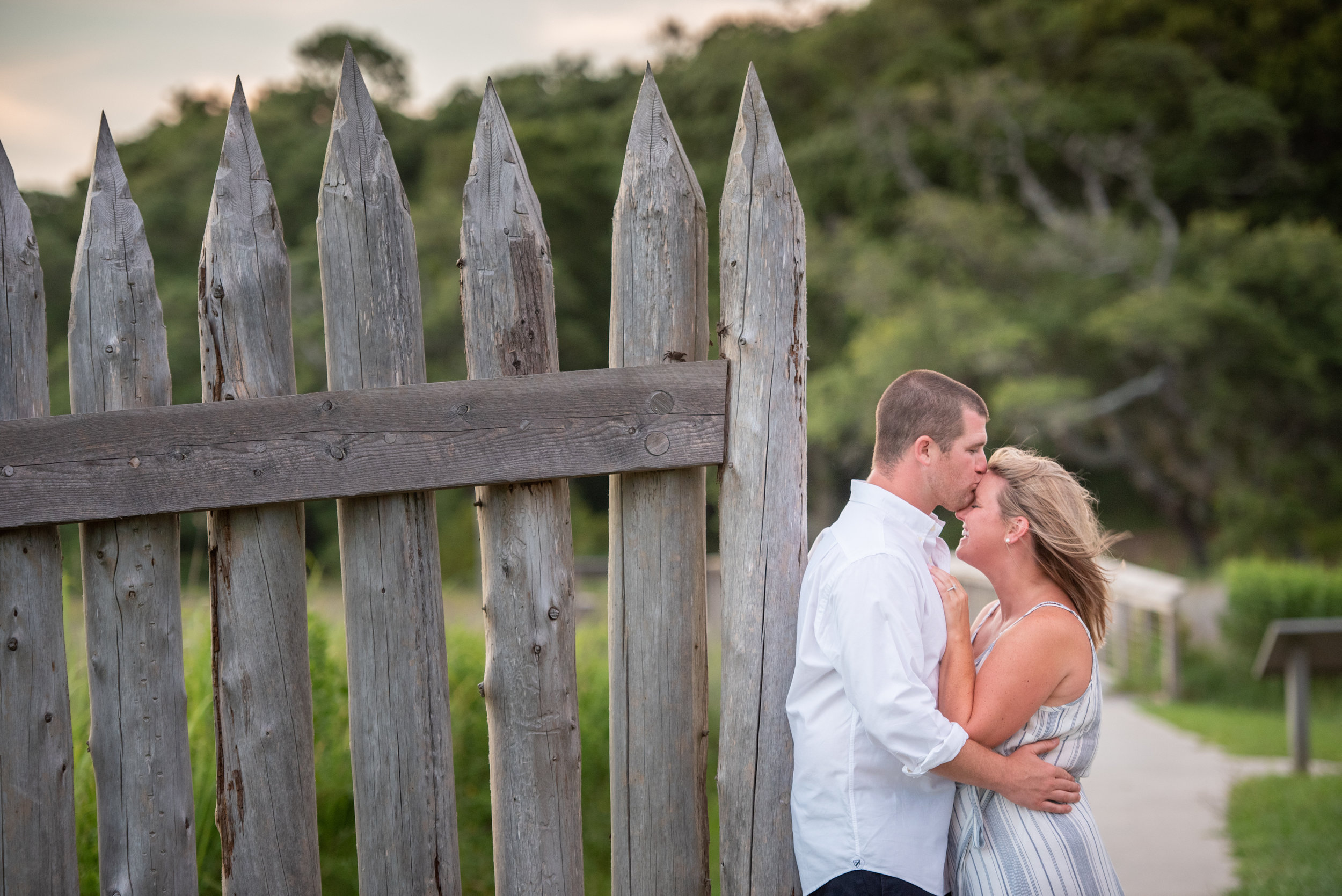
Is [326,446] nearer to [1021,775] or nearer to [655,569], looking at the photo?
[655,569]

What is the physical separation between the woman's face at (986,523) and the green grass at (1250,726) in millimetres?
6069

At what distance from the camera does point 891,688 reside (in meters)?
1.92

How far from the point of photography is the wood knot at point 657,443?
2.14 meters

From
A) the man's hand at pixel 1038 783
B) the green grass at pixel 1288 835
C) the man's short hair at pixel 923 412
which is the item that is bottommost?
the green grass at pixel 1288 835

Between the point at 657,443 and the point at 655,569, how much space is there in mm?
290

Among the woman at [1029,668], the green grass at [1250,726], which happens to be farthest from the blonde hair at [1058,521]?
the green grass at [1250,726]

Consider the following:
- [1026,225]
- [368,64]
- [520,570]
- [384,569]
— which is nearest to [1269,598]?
[520,570]

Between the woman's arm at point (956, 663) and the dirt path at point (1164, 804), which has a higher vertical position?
the woman's arm at point (956, 663)

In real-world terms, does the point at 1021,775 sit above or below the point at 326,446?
below

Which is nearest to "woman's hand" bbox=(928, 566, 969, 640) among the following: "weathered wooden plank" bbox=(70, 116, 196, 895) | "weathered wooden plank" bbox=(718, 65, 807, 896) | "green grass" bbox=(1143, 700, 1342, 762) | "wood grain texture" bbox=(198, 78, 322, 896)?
"weathered wooden plank" bbox=(718, 65, 807, 896)

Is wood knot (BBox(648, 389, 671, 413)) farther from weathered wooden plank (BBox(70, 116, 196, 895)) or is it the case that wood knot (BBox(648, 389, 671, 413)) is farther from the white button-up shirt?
weathered wooden plank (BBox(70, 116, 196, 895))

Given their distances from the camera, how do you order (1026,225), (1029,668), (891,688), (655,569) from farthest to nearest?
1. (1026,225)
2. (655,569)
3. (1029,668)
4. (891,688)

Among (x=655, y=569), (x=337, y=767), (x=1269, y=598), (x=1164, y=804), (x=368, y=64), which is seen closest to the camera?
(x=655, y=569)

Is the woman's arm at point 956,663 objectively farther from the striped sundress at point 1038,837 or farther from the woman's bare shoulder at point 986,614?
the woman's bare shoulder at point 986,614
